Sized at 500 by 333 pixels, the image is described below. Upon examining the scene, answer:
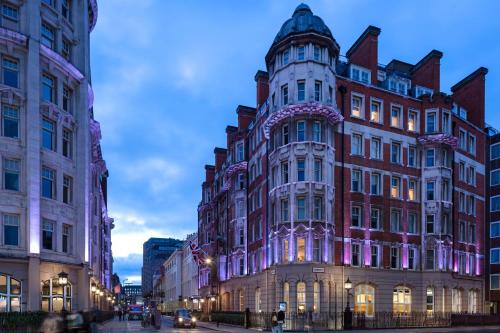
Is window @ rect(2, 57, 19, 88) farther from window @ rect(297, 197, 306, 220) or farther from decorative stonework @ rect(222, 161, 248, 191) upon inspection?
decorative stonework @ rect(222, 161, 248, 191)

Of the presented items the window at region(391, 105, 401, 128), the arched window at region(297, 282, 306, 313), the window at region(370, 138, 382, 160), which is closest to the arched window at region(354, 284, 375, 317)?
the arched window at region(297, 282, 306, 313)

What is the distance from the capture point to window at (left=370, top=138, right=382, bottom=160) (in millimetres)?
50125

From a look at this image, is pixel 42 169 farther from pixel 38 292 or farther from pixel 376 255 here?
pixel 376 255

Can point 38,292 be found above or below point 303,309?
above

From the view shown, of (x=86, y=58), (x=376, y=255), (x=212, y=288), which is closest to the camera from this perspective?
(x=86, y=58)

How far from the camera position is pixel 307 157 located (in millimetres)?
44875

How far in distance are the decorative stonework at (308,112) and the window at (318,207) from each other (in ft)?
22.9

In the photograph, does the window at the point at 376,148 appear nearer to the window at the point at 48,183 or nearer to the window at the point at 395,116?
the window at the point at 395,116

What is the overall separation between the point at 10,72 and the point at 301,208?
80.8 ft

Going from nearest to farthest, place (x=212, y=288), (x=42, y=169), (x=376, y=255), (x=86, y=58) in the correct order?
(x=42, y=169), (x=86, y=58), (x=376, y=255), (x=212, y=288)

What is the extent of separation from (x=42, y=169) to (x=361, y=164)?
27895 mm

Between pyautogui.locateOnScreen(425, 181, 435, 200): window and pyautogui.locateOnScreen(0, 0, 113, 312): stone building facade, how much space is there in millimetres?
32410

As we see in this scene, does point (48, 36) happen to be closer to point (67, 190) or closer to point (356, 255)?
point (67, 190)

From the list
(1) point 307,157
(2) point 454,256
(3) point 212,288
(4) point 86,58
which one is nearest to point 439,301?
(2) point 454,256
